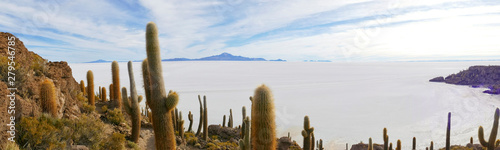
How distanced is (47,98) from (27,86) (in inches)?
26.9

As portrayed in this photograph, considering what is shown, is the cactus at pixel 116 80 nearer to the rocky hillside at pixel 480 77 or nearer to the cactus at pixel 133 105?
the cactus at pixel 133 105

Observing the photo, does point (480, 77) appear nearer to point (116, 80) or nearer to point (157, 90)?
point (116, 80)

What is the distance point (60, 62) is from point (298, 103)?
1736 inches

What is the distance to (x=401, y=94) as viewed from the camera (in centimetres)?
6006

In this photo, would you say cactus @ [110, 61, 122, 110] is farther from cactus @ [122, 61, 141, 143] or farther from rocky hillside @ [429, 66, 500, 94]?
rocky hillside @ [429, 66, 500, 94]

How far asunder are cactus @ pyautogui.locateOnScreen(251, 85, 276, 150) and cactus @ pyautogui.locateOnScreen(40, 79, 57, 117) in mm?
6337

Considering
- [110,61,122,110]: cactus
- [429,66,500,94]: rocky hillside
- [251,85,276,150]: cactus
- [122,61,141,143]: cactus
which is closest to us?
[251,85,276,150]: cactus

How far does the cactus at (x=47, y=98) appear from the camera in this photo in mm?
7203

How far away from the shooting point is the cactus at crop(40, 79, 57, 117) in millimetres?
7203

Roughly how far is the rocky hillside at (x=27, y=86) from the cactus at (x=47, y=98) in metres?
0.17

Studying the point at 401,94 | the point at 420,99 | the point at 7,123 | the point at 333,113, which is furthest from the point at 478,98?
the point at 7,123

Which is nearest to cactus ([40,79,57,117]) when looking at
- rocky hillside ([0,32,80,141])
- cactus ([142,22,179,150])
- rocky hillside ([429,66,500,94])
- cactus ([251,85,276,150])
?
rocky hillside ([0,32,80,141])

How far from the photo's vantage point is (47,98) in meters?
7.31

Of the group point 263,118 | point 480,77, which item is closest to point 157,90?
point 263,118
